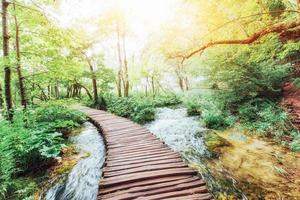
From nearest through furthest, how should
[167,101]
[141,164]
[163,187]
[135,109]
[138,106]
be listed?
[163,187] → [141,164] → [135,109] → [138,106] → [167,101]

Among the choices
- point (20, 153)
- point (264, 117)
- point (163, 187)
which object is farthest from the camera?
point (264, 117)

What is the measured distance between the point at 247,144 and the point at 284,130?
198 centimetres

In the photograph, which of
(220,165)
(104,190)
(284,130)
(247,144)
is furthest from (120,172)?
(284,130)

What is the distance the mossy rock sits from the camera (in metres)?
7.84

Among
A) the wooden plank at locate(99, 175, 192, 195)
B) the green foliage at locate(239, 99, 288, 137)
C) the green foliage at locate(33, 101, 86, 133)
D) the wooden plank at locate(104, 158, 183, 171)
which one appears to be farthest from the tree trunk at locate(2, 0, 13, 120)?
the green foliage at locate(239, 99, 288, 137)

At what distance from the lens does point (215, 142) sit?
825 centimetres

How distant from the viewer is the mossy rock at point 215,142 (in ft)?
25.7

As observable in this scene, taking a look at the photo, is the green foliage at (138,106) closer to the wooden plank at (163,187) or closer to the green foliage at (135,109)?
the green foliage at (135,109)

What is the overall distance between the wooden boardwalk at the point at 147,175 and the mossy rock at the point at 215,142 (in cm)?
196

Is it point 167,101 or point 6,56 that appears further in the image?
point 167,101

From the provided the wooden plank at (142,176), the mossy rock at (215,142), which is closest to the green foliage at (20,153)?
the wooden plank at (142,176)

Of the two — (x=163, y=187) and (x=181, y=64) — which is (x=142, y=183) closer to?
(x=163, y=187)

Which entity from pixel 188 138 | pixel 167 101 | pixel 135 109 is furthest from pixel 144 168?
pixel 167 101

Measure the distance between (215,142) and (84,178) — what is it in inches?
184
